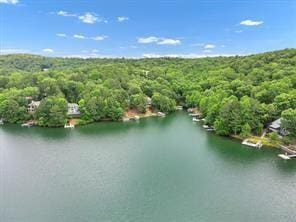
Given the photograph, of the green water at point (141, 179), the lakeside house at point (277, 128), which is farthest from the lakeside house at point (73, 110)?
the lakeside house at point (277, 128)

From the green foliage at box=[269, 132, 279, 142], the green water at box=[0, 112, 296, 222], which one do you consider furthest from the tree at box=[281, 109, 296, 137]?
the green water at box=[0, 112, 296, 222]

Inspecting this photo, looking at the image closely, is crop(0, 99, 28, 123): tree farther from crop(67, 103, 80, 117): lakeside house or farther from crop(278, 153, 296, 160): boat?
crop(278, 153, 296, 160): boat

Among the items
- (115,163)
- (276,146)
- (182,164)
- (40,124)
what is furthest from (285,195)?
(40,124)

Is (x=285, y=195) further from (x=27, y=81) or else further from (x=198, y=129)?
(x=27, y=81)

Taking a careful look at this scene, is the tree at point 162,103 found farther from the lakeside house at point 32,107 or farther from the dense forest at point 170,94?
the lakeside house at point 32,107

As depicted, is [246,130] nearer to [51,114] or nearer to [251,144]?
[251,144]
